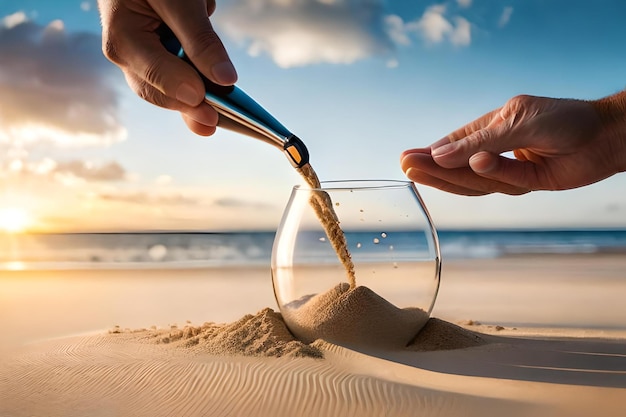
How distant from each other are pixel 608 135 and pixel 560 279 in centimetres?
231

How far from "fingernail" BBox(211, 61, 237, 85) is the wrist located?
3.83ft

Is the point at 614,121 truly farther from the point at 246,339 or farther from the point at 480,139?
the point at 246,339

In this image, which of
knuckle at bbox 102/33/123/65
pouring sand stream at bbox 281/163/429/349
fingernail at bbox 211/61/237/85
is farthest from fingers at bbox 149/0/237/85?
pouring sand stream at bbox 281/163/429/349

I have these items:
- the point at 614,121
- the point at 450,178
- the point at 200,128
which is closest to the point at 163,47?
the point at 200,128

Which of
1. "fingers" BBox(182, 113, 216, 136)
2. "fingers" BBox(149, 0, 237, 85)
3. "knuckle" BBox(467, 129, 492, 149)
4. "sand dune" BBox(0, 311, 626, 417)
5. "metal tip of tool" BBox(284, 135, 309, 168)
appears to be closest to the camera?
"sand dune" BBox(0, 311, 626, 417)

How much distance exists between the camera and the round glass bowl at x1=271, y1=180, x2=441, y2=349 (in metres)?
1.88

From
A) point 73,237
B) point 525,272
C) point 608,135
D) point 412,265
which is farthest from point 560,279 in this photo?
point 73,237

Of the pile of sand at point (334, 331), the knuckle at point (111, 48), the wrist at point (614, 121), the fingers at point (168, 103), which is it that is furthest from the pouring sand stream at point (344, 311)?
the wrist at point (614, 121)

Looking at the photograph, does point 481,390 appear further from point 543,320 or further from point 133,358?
point 543,320

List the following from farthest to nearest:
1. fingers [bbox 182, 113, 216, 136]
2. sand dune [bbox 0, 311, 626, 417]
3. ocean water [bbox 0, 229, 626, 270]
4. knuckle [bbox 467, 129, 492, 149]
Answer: ocean water [bbox 0, 229, 626, 270] → fingers [bbox 182, 113, 216, 136] → knuckle [bbox 467, 129, 492, 149] → sand dune [bbox 0, 311, 626, 417]

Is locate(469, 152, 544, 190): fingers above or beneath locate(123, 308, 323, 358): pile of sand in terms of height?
above

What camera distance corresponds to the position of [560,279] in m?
4.21

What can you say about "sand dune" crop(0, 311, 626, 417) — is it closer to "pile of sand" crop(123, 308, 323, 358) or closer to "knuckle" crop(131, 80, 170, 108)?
"pile of sand" crop(123, 308, 323, 358)

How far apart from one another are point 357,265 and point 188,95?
2.17ft
